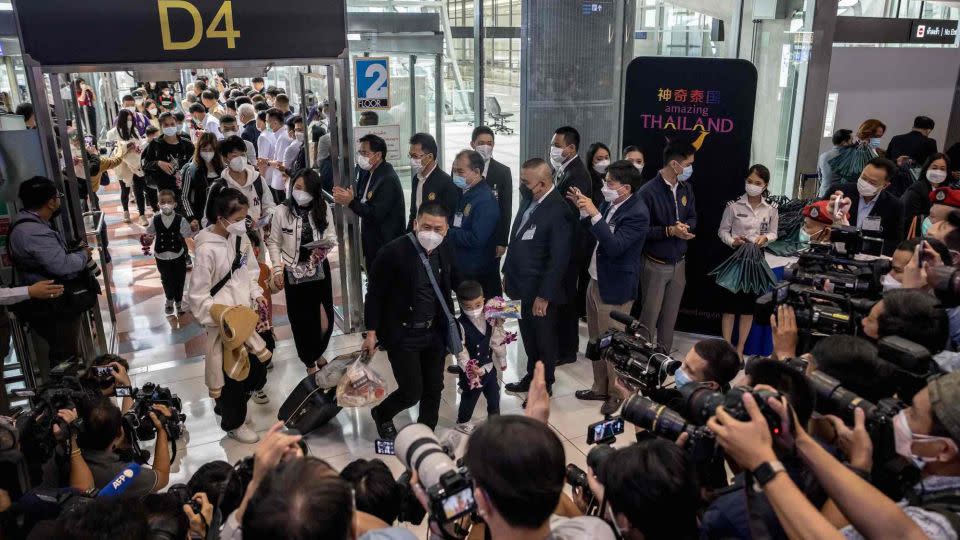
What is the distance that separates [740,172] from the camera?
547 centimetres

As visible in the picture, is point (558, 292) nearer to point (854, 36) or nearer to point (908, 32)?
point (854, 36)

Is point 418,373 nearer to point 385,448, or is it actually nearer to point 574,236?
point 574,236

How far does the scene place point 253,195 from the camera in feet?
18.6

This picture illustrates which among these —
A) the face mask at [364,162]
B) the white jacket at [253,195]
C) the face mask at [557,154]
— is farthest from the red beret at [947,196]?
the white jacket at [253,195]

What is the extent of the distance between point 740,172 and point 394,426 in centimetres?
318

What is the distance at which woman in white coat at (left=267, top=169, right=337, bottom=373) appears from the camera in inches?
184

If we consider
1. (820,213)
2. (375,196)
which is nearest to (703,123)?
(820,213)

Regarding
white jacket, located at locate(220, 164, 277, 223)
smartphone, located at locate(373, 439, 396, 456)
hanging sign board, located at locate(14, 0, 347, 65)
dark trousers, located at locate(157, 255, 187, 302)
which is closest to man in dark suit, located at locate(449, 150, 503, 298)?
hanging sign board, located at locate(14, 0, 347, 65)

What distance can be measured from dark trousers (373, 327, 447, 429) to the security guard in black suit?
1196 mm

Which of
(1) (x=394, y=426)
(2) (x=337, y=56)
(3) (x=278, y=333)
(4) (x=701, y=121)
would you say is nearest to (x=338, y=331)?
(3) (x=278, y=333)

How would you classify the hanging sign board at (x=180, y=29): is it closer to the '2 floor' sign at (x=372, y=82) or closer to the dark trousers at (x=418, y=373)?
the '2 floor' sign at (x=372, y=82)

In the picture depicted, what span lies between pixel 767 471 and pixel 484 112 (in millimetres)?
5372

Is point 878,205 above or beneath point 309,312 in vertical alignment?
above

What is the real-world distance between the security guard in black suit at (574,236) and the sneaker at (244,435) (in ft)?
7.26
